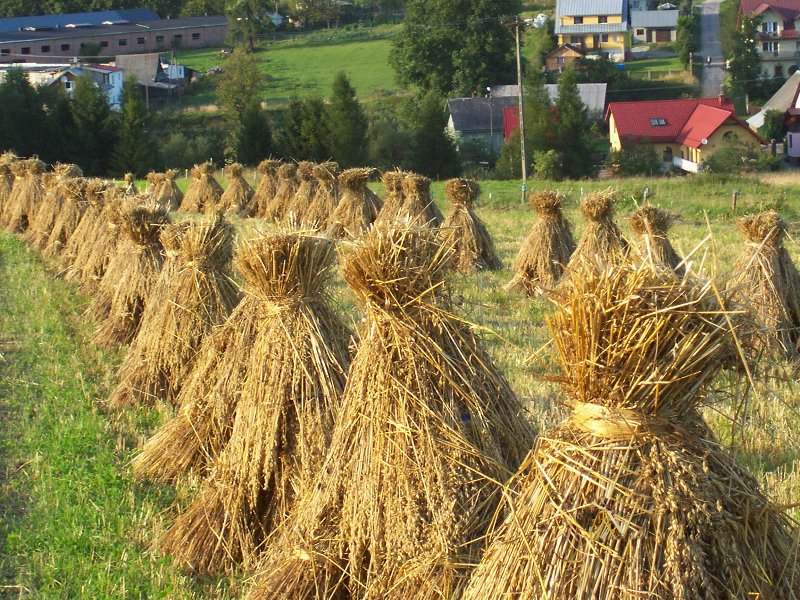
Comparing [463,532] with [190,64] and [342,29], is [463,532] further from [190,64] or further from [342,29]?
[342,29]

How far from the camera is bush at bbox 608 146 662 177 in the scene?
4181 cm

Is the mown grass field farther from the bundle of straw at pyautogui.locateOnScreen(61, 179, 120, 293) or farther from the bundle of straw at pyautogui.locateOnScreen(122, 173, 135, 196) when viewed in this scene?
the bundle of straw at pyautogui.locateOnScreen(122, 173, 135, 196)

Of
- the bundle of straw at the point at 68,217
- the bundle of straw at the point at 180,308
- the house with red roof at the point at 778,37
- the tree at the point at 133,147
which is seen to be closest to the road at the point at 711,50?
the house with red roof at the point at 778,37

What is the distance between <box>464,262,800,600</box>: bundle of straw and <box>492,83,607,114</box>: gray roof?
56.2 metres

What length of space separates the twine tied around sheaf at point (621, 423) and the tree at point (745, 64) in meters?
64.2

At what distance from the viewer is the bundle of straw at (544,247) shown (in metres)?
15.2

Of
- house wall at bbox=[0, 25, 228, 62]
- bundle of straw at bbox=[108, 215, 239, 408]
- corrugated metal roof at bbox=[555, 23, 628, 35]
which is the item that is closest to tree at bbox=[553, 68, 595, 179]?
bundle of straw at bbox=[108, 215, 239, 408]

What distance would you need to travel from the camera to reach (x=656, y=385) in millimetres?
3297

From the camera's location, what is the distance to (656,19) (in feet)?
271

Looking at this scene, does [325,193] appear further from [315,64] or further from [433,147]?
[315,64]

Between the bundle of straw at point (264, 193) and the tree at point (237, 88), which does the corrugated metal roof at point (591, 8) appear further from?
the bundle of straw at point (264, 193)

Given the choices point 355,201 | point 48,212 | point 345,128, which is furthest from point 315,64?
point 48,212

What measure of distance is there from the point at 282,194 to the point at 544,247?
44.1 ft

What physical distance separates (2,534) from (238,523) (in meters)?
1.94
